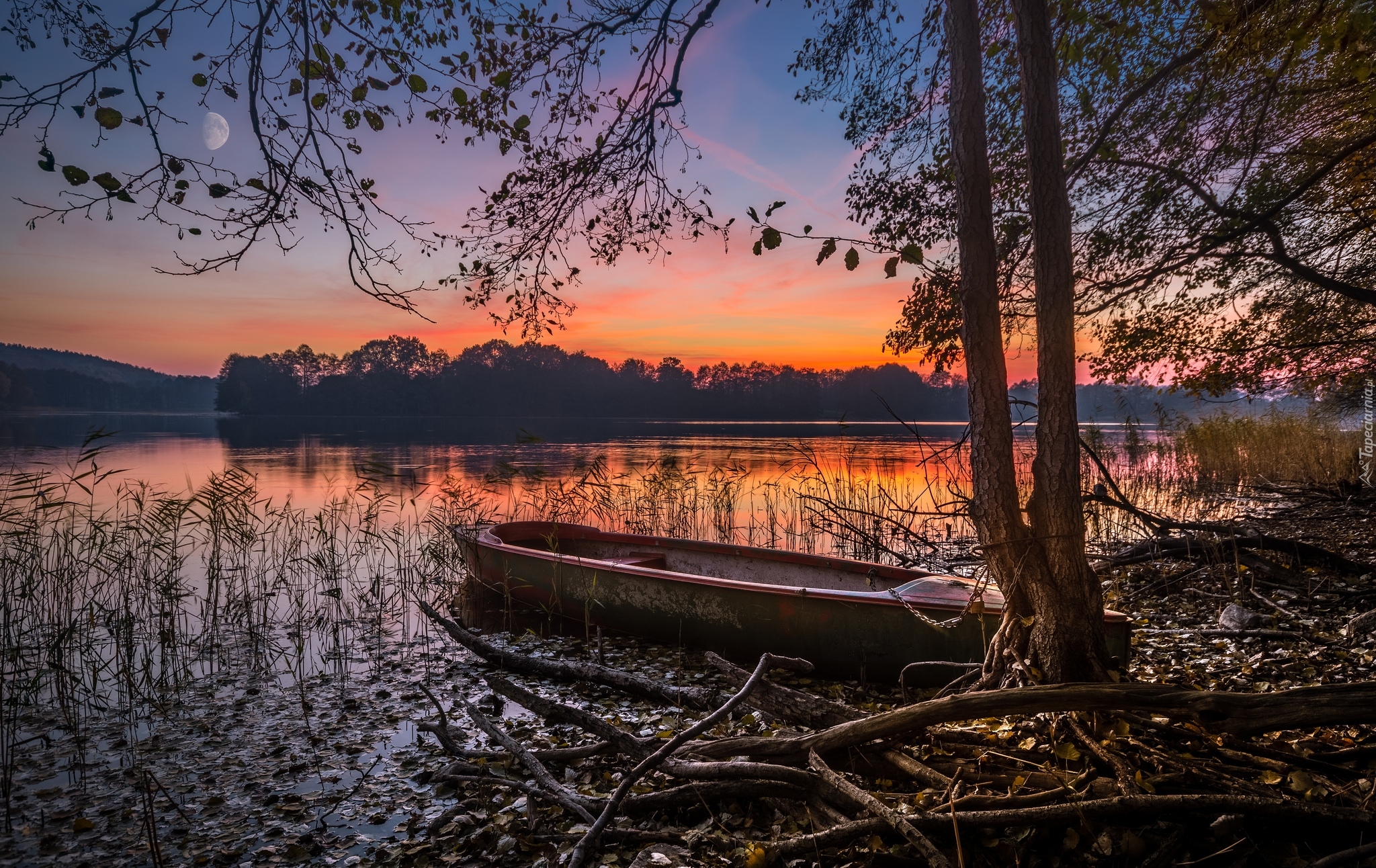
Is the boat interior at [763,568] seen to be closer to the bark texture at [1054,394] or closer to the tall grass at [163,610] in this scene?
the bark texture at [1054,394]

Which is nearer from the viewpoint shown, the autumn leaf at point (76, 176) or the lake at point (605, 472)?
the autumn leaf at point (76, 176)

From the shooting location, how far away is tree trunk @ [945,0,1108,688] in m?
3.21

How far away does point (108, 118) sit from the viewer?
2.85 metres

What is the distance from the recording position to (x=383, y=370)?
7769 cm

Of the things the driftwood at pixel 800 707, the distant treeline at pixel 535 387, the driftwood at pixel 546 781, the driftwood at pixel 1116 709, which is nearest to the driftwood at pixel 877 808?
the driftwood at pixel 1116 709

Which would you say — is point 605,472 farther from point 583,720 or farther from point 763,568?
point 583,720

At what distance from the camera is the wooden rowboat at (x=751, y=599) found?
5.00 meters

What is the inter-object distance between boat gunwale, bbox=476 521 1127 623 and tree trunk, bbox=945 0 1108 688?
1.15 m

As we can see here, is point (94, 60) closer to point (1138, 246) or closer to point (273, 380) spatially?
point (1138, 246)

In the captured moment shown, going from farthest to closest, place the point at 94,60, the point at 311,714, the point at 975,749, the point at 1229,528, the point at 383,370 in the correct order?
the point at 383,370, the point at 1229,528, the point at 311,714, the point at 94,60, the point at 975,749

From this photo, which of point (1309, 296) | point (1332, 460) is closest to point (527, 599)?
point (1309, 296)

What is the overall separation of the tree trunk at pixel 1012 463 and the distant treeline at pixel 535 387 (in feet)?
244

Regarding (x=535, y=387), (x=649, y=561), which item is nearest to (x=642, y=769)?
(x=649, y=561)

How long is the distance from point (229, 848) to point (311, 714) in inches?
70.1
